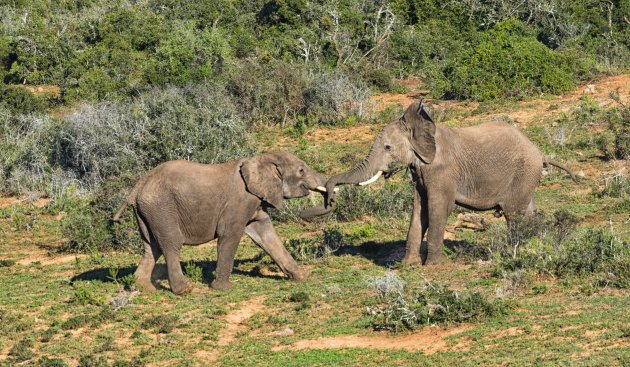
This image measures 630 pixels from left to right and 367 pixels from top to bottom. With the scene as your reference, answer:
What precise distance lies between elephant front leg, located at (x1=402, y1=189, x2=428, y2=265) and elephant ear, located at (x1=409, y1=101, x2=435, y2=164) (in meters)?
0.68

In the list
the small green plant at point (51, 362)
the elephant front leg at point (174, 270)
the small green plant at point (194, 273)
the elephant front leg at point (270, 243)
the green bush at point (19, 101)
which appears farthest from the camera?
the green bush at point (19, 101)

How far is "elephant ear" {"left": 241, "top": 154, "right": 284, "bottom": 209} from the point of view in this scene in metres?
17.0

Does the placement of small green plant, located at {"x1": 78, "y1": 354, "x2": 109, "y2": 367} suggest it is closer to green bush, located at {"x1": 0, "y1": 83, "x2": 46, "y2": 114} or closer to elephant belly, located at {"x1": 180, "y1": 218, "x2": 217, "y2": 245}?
elephant belly, located at {"x1": 180, "y1": 218, "x2": 217, "y2": 245}

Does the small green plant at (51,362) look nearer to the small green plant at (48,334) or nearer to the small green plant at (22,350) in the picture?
the small green plant at (22,350)

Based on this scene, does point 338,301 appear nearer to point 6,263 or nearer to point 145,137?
point 6,263

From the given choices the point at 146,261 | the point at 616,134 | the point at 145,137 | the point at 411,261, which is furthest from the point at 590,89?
the point at 146,261

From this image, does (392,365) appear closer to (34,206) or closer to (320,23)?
(34,206)

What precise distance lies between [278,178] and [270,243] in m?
0.92

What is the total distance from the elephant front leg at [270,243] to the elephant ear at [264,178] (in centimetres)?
49

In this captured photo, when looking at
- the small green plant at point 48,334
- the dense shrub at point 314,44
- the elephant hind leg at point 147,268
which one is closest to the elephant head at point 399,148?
the elephant hind leg at point 147,268

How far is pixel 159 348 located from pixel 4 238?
353 inches

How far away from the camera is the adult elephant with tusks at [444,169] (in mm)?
17547

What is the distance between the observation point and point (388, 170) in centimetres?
1777

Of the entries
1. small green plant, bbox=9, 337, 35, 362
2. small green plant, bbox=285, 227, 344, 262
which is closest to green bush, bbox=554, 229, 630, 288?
small green plant, bbox=285, 227, 344, 262
